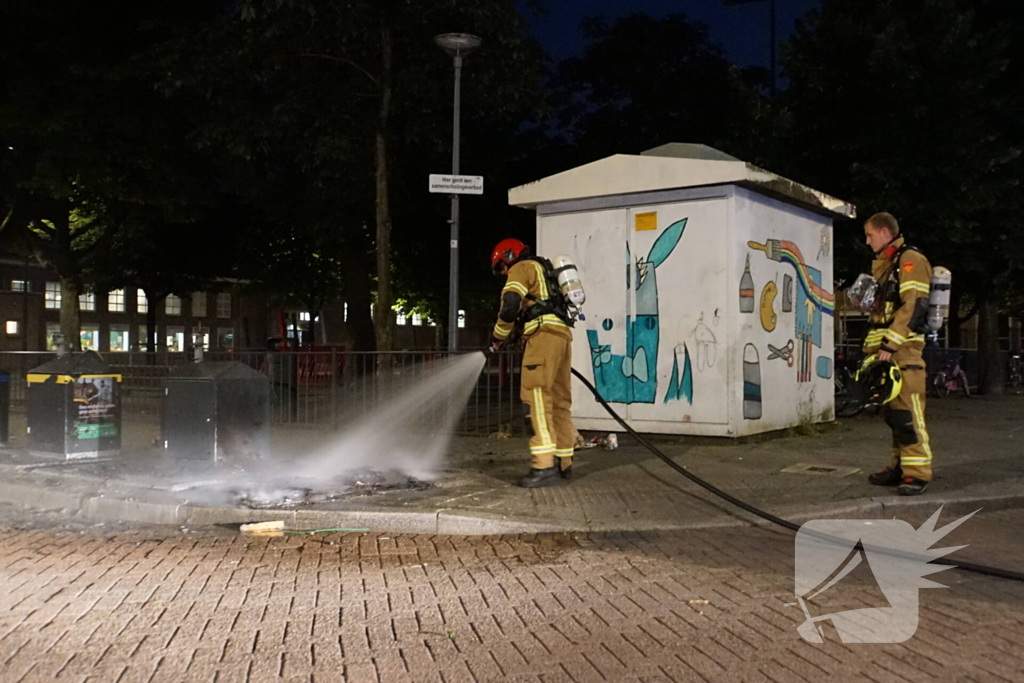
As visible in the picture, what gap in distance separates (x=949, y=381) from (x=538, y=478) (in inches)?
638

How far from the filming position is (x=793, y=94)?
1722cm

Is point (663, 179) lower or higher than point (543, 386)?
higher

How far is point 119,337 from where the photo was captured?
155 feet

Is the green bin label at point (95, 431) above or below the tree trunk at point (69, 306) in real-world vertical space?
below

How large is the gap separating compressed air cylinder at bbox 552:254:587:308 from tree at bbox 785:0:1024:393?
9.86 m

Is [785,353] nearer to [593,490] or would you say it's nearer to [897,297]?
[897,297]

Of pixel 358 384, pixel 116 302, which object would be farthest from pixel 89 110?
pixel 116 302

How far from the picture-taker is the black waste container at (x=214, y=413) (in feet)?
27.3

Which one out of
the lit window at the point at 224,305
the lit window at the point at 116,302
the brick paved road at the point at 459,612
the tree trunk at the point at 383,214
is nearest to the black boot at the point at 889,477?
the brick paved road at the point at 459,612

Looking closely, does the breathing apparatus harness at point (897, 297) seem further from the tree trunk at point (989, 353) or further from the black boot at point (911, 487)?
the tree trunk at point (989, 353)

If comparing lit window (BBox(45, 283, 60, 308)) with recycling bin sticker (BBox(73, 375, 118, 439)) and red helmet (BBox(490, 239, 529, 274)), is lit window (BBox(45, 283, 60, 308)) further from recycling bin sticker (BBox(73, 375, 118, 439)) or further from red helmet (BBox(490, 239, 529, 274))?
red helmet (BBox(490, 239, 529, 274))

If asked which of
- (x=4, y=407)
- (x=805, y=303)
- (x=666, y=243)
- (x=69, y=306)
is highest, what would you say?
(x=666, y=243)

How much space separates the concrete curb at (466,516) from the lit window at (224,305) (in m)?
47.9

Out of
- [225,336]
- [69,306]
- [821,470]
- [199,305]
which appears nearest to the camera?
[821,470]
